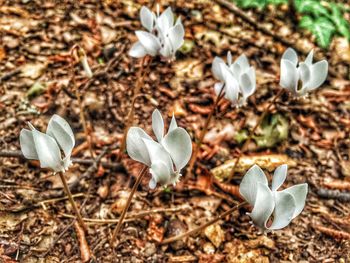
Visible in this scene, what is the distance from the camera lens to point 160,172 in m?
1.59

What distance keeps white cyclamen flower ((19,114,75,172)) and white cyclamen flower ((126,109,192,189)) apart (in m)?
0.26

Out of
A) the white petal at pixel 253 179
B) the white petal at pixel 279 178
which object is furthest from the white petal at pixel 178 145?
the white petal at pixel 279 178

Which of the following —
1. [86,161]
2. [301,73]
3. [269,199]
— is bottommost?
[86,161]

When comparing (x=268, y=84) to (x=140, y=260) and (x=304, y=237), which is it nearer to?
(x=304, y=237)

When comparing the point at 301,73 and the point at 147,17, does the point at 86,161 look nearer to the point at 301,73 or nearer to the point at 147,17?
the point at 147,17

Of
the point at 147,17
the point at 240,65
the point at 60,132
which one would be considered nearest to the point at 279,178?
the point at 240,65

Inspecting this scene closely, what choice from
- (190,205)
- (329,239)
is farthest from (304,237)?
(190,205)

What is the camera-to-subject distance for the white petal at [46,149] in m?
1.55

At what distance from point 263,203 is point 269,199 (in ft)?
0.10

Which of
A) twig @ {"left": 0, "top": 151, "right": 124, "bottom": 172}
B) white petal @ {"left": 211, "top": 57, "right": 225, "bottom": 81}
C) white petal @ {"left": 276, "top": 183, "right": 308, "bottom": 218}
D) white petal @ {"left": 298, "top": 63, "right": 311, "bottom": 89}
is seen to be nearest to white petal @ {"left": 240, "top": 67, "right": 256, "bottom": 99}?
white petal @ {"left": 211, "top": 57, "right": 225, "bottom": 81}

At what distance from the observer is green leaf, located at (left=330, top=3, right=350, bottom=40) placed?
3943 mm

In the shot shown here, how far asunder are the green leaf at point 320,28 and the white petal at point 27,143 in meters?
2.98

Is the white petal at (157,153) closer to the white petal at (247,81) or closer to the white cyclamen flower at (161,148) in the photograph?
the white cyclamen flower at (161,148)

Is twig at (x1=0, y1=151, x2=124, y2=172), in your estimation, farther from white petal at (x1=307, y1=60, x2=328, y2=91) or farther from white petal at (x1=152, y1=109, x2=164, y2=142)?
white petal at (x1=307, y1=60, x2=328, y2=91)
